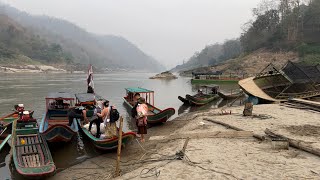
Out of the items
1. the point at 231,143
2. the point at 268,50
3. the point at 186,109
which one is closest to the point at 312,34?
the point at 268,50

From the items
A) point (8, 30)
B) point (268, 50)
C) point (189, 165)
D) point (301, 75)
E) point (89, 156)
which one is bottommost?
point (89, 156)

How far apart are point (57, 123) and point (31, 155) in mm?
5931

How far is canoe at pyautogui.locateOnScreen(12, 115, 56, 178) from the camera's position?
10375 mm

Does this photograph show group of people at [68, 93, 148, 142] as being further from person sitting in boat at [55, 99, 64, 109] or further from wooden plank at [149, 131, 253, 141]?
person sitting in boat at [55, 99, 64, 109]

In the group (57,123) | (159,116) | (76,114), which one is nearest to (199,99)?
(159,116)

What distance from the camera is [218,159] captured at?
10438mm

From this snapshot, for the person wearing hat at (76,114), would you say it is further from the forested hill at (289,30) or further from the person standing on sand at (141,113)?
the forested hill at (289,30)

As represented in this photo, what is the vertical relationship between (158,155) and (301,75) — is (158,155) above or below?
below

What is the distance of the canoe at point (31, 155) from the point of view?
10375mm

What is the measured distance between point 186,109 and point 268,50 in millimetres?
Answer: 65362

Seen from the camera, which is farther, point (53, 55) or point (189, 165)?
point (53, 55)

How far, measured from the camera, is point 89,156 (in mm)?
14250

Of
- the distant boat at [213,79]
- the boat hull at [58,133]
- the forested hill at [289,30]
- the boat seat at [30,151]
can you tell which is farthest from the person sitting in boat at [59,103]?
the forested hill at [289,30]

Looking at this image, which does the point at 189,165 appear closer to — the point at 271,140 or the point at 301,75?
the point at 271,140
